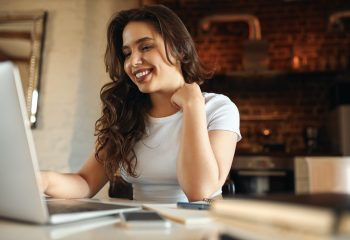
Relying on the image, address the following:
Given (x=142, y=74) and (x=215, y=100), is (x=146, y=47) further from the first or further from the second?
(x=215, y=100)

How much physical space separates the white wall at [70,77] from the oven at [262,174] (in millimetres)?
1293

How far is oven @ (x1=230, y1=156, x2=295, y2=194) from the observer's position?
3236 millimetres

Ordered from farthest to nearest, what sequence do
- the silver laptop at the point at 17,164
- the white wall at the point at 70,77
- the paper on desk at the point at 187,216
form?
the white wall at the point at 70,77 < the paper on desk at the point at 187,216 < the silver laptop at the point at 17,164

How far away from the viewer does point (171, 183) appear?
1.32 meters

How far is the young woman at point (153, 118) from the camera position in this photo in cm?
118

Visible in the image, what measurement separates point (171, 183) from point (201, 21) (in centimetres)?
272

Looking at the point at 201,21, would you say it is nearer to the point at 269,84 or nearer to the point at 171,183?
the point at 269,84

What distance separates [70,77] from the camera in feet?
10.3

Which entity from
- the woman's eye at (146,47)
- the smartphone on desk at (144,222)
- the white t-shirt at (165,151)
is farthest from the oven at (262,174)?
the smartphone on desk at (144,222)

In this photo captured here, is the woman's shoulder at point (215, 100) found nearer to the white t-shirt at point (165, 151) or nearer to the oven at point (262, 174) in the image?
the white t-shirt at point (165, 151)

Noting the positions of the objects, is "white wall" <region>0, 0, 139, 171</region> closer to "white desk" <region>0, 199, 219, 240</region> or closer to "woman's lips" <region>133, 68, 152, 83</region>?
"woman's lips" <region>133, 68, 152, 83</region>

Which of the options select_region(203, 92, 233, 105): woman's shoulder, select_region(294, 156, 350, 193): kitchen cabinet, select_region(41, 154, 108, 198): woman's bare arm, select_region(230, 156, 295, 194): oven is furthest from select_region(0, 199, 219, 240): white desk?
select_region(230, 156, 295, 194): oven

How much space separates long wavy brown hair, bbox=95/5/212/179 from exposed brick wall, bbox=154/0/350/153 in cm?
220

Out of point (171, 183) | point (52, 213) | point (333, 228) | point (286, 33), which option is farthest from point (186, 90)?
point (286, 33)
